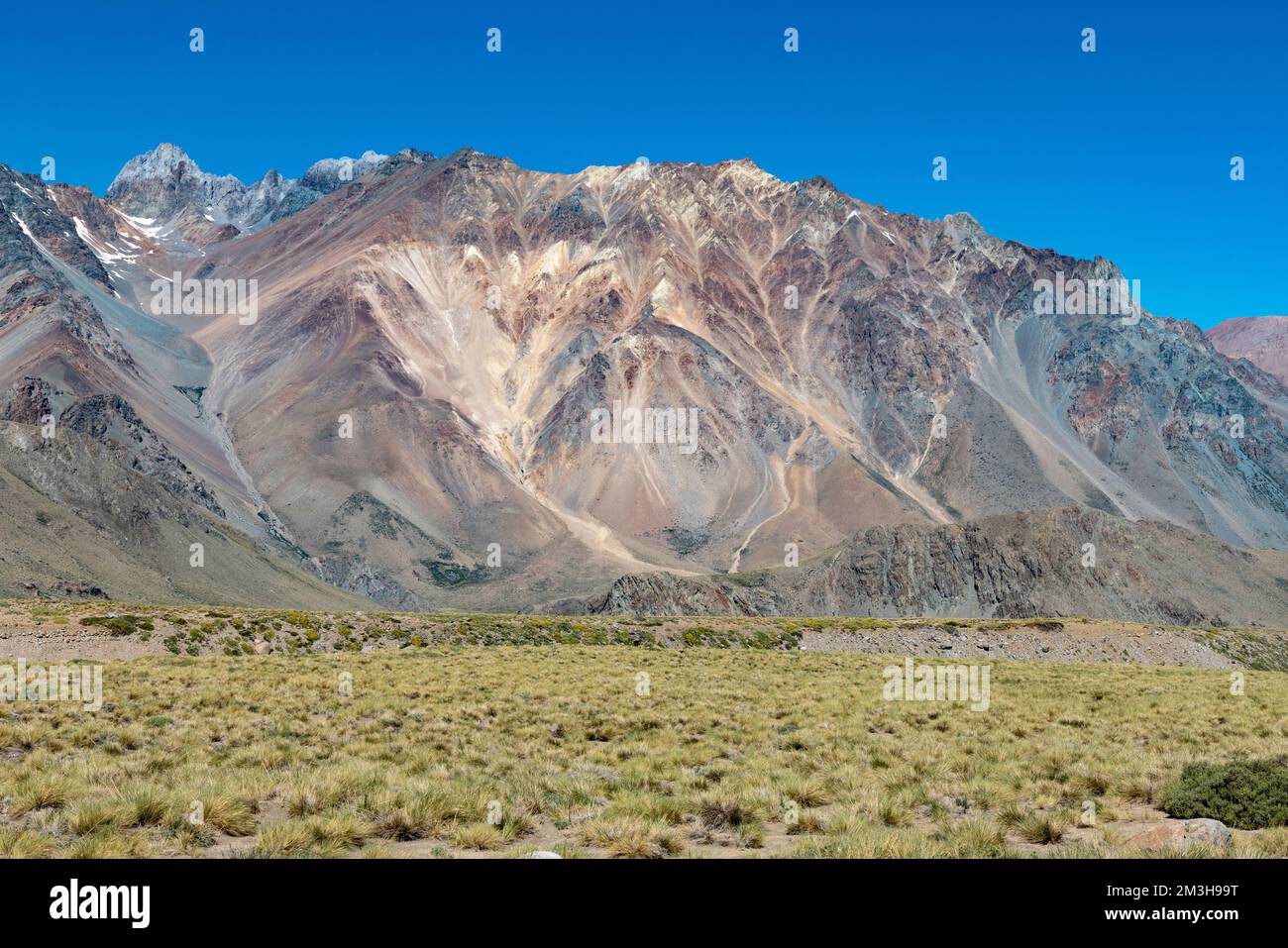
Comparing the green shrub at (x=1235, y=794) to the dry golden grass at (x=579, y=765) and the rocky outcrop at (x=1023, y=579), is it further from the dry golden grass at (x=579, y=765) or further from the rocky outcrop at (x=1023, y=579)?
the rocky outcrop at (x=1023, y=579)

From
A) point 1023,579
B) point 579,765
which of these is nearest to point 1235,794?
point 579,765

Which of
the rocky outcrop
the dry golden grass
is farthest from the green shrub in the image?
the rocky outcrop

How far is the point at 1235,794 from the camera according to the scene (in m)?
12.9

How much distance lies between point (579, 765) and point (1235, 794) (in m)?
10.1

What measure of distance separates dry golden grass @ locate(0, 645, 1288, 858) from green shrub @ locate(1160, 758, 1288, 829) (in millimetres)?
624

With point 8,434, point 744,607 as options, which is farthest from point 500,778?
point 8,434

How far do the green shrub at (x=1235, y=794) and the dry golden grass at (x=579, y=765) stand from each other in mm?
624

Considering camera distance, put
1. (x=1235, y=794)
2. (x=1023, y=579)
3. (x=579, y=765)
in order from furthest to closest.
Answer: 1. (x=1023, y=579)
2. (x=579, y=765)
3. (x=1235, y=794)

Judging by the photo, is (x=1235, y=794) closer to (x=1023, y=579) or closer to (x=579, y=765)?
(x=579, y=765)

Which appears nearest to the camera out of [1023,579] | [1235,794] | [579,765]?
[1235,794]

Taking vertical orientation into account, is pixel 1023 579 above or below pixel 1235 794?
below

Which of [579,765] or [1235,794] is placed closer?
[1235,794]

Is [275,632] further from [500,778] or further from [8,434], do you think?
[8,434]
